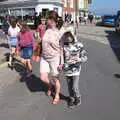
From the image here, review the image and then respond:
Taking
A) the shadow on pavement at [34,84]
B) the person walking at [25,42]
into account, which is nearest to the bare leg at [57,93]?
the shadow on pavement at [34,84]

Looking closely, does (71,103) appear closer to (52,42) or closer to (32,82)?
(52,42)

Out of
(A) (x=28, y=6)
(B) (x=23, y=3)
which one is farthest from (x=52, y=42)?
(B) (x=23, y=3)

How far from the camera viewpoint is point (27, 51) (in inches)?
464

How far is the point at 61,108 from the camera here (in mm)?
8156

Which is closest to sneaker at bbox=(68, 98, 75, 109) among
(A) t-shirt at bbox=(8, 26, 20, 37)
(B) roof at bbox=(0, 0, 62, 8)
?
(A) t-shirt at bbox=(8, 26, 20, 37)

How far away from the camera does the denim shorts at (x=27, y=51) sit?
38.4 ft

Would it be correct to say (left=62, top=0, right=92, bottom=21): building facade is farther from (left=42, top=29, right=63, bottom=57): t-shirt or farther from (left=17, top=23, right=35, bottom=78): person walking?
(left=42, top=29, right=63, bottom=57): t-shirt

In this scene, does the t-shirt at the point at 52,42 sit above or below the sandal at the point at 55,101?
above

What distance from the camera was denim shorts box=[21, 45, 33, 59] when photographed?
11.7 metres

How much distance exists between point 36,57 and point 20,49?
3173mm

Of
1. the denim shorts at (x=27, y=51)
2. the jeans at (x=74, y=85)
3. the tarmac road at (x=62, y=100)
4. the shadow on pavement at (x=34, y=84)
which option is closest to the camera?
the tarmac road at (x=62, y=100)

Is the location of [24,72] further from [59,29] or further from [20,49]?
[59,29]

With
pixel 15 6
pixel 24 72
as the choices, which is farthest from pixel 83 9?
pixel 24 72

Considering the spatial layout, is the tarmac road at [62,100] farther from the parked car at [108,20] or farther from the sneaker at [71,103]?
the parked car at [108,20]
